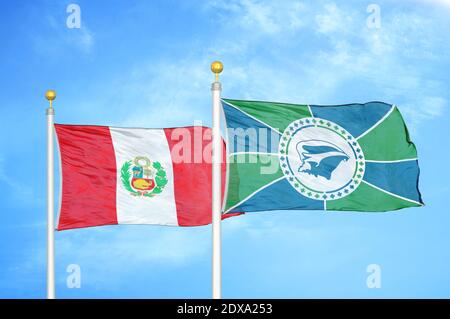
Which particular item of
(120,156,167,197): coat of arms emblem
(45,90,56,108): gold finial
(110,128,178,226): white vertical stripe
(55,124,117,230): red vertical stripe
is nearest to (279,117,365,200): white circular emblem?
(110,128,178,226): white vertical stripe

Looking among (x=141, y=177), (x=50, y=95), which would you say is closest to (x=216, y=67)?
(x=141, y=177)

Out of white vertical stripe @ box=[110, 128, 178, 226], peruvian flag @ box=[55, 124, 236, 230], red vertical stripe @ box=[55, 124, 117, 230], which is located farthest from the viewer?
white vertical stripe @ box=[110, 128, 178, 226]

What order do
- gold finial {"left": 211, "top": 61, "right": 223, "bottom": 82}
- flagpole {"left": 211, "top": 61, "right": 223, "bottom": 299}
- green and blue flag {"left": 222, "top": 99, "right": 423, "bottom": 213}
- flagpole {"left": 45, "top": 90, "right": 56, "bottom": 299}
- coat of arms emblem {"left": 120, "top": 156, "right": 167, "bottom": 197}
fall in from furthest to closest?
coat of arms emblem {"left": 120, "top": 156, "right": 167, "bottom": 197} < flagpole {"left": 45, "top": 90, "right": 56, "bottom": 299} < green and blue flag {"left": 222, "top": 99, "right": 423, "bottom": 213} < gold finial {"left": 211, "top": 61, "right": 223, "bottom": 82} < flagpole {"left": 211, "top": 61, "right": 223, "bottom": 299}

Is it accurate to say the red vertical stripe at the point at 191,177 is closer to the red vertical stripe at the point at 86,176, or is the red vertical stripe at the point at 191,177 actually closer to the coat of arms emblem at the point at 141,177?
the coat of arms emblem at the point at 141,177

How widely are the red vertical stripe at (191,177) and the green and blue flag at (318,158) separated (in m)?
1.68

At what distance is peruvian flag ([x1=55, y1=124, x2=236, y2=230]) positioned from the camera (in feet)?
52.0

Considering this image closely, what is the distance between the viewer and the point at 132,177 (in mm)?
16219

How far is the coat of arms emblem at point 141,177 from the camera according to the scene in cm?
1620

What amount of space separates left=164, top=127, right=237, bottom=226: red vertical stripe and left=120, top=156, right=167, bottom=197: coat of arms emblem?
0.44 meters

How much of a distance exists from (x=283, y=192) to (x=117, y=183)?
3623 mm

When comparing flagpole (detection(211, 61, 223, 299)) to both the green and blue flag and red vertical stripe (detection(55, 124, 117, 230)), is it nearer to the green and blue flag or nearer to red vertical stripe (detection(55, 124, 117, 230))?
the green and blue flag

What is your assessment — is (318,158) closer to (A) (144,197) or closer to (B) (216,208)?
(B) (216,208)
